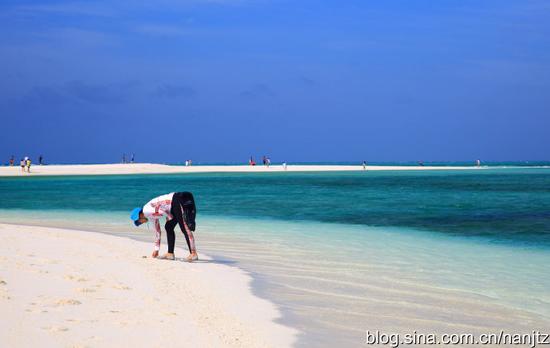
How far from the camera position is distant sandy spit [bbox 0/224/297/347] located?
21.0 feet

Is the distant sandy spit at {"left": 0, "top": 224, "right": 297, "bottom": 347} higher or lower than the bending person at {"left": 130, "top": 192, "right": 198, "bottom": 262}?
lower

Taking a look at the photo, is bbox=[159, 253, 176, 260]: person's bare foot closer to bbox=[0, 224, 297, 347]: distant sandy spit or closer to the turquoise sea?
bbox=[0, 224, 297, 347]: distant sandy spit

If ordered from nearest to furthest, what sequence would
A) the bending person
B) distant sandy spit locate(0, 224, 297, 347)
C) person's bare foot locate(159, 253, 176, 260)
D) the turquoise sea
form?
1. distant sandy spit locate(0, 224, 297, 347)
2. the turquoise sea
3. the bending person
4. person's bare foot locate(159, 253, 176, 260)

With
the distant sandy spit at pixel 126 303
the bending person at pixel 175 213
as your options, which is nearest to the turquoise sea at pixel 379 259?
the distant sandy spit at pixel 126 303

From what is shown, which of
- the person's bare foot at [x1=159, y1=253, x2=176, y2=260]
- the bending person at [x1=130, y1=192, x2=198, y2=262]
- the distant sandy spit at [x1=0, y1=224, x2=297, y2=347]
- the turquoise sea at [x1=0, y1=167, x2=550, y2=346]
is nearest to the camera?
the distant sandy spit at [x1=0, y1=224, x2=297, y2=347]

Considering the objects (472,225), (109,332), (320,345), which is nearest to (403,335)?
(320,345)

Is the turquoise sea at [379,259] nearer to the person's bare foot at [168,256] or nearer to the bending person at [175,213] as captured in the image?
the bending person at [175,213]

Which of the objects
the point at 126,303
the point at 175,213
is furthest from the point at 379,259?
the point at 126,303

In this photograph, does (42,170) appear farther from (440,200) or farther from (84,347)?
(84,347)

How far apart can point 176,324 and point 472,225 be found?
633 inches

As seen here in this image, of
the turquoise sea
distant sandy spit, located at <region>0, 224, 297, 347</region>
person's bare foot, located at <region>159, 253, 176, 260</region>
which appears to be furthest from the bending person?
the turquoise sea

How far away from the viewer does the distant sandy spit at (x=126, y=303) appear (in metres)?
6.40

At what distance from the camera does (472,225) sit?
69.1 ft

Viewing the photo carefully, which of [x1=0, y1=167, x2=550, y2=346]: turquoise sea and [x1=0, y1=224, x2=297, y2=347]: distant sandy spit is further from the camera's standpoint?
[x1=0, y1=167, x2=550, y2=346]: turquoise sea
